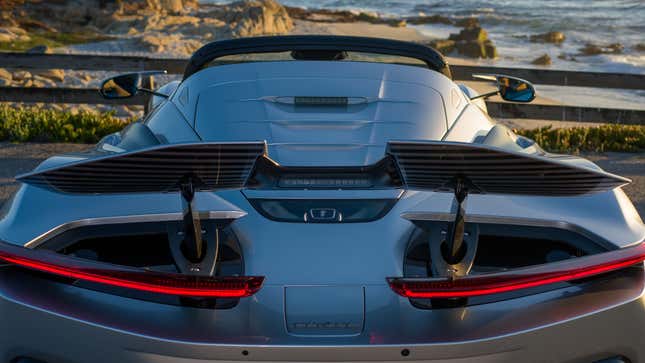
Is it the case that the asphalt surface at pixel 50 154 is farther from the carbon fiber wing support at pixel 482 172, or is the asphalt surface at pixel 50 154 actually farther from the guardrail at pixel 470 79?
the carbon fiber wing support at pixel 482 172

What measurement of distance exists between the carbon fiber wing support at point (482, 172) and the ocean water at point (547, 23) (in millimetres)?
26574

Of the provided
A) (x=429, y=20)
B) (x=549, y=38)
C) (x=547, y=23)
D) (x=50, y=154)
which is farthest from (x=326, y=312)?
(x=429, y=20)

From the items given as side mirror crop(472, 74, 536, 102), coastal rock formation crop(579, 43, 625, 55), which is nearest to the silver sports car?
side mirror crop(472, 74, 536, 102)

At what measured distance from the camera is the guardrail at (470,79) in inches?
404

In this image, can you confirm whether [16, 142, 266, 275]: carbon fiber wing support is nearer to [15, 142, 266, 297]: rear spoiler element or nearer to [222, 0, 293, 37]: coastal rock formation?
[15, 142, 266, 297]: rear spoiler element

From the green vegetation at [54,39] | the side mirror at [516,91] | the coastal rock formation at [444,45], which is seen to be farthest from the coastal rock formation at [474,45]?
the side mirror at [516,91]

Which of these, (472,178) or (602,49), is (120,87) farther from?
(602,49)

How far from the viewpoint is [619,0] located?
4412 cm

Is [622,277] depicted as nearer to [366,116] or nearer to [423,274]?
[423,274]

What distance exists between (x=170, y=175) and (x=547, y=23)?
39385mm

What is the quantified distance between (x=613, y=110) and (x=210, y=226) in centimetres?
860

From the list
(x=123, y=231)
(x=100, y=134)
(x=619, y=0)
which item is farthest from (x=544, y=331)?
(x=619, y=0)

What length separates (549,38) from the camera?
35.7 meters

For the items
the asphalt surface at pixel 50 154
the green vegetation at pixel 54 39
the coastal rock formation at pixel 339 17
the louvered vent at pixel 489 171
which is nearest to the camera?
the louvered vent at pixel 489 171
